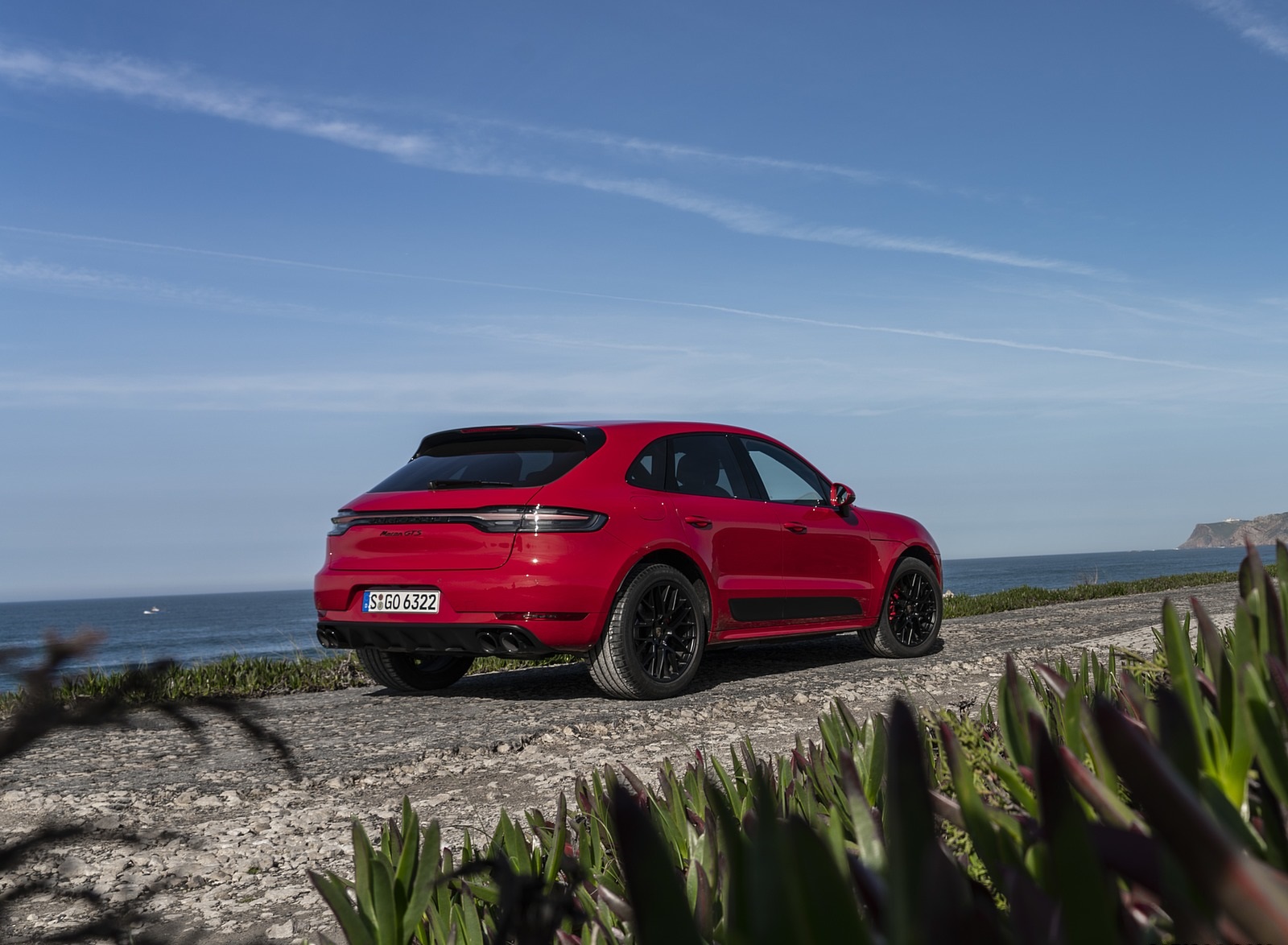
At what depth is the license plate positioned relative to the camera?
235 inches

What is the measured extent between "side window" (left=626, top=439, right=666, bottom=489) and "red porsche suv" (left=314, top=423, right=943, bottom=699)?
11mm

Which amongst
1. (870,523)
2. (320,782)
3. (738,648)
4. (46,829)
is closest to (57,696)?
(46,829)

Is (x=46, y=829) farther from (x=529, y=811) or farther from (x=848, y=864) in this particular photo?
(x=529, y=811)

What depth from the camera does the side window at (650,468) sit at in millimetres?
6441

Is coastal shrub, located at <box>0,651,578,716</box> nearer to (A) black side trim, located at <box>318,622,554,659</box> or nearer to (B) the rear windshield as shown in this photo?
(A) black side trim, located at <box>318,622,554,659</box>

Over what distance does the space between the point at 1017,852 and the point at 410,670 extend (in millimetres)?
6449

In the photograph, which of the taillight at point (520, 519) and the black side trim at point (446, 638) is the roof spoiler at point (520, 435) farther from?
the black side trim at point (446, 638)

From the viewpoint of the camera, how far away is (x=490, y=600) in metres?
5.81

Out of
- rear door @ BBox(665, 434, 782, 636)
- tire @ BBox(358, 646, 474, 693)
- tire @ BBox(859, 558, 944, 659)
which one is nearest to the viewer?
rear door @ BBox(665, 434, 782, 636)

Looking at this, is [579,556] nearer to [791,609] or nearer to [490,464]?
[490,464]

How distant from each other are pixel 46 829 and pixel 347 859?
2.10 metres

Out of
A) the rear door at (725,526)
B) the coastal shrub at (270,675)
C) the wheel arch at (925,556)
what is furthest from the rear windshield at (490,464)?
the wheel arch at (925,556)

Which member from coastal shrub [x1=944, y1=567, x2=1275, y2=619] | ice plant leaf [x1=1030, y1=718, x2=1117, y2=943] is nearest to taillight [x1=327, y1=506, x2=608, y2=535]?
ice plant leaf [x1=1030, y1=718, x2=1117, y2=943]

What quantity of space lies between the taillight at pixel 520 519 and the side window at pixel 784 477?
73.7 inches
